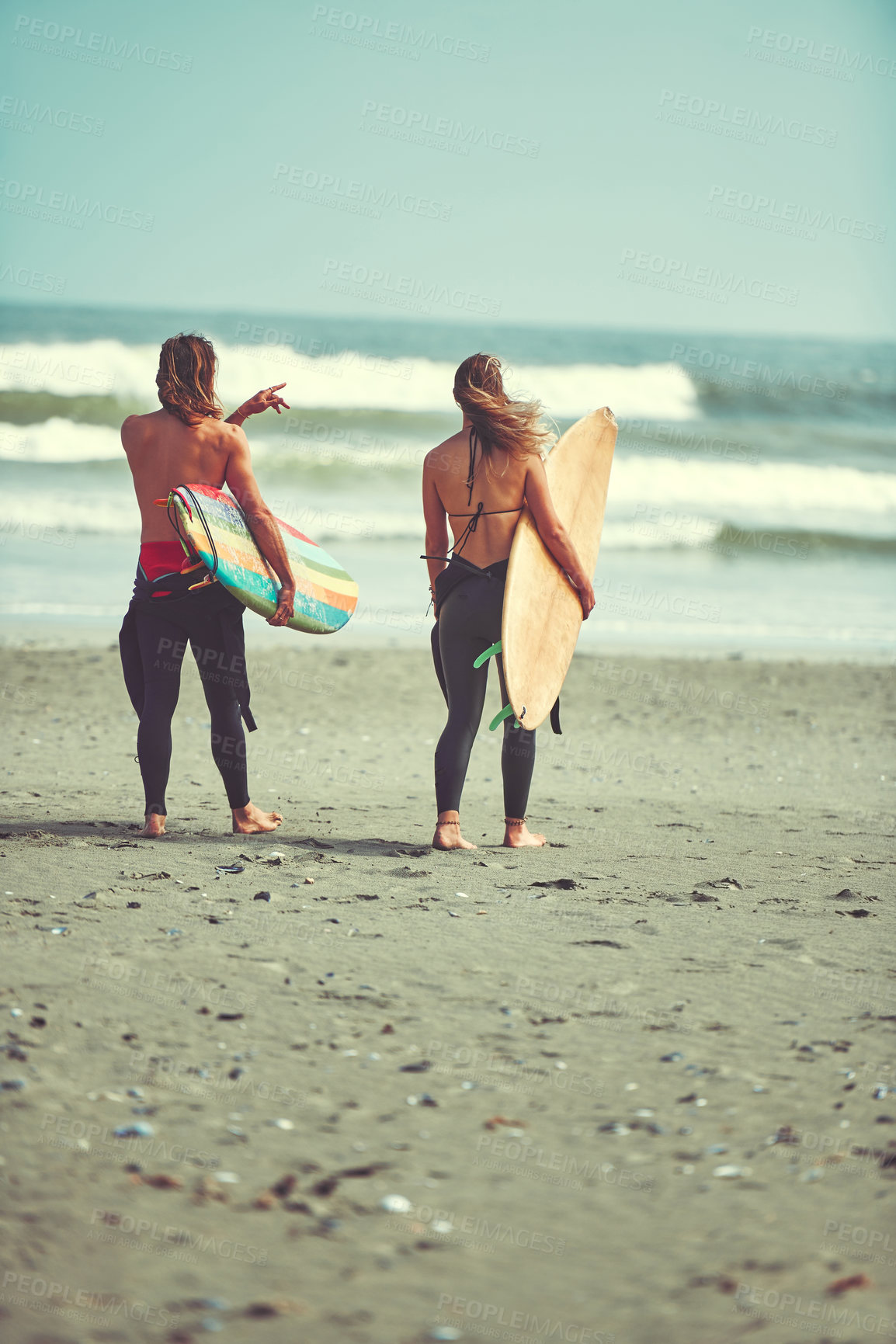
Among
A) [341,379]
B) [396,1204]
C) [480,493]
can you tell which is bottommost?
[396,1204]

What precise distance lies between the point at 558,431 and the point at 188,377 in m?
8.59

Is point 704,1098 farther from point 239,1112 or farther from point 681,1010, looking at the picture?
point 239,1112

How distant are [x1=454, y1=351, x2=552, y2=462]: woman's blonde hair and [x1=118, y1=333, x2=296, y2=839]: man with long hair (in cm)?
66

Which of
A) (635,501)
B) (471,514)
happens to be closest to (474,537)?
(471,514)

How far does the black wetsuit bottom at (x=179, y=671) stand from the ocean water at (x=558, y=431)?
137 centimetres

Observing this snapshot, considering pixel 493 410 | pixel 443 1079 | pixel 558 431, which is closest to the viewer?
pixel 443 1079

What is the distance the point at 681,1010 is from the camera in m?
2.89

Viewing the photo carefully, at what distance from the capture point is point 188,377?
13.4ft

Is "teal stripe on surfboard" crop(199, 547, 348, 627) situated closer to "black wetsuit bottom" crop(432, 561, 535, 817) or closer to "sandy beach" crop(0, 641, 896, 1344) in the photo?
"black wetsuit bottom" crop(432, 561, 535, 817)

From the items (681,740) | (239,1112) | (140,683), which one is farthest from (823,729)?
(239,1112)

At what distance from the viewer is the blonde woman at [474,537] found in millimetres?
4152

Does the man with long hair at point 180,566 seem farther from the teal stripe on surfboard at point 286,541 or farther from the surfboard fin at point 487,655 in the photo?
the surfboard fin at point 487,655

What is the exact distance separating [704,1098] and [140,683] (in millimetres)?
2724

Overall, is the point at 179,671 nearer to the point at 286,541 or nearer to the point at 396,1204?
the point at 286,541
